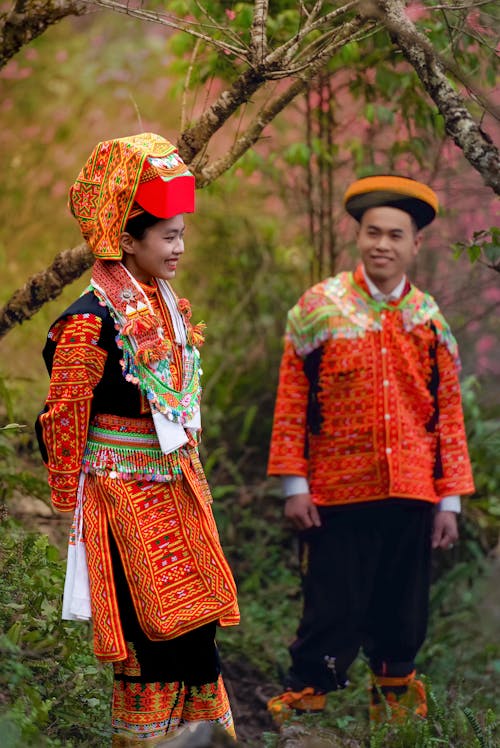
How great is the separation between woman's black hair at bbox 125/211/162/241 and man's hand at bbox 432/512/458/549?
5.83ft

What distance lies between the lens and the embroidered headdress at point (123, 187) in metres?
2.93

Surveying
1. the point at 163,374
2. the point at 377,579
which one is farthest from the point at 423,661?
the point at 163,374

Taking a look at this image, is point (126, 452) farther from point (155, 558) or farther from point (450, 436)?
point (450, 436)

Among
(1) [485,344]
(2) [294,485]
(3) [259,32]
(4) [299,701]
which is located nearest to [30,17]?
(3) [259,32]

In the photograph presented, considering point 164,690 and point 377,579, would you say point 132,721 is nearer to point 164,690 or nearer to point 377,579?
point 164,690

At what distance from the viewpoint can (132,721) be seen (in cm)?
305

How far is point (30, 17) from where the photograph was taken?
3.82 metres

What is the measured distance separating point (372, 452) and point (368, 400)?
0.20 m

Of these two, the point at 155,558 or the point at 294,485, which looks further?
the point at 294,485

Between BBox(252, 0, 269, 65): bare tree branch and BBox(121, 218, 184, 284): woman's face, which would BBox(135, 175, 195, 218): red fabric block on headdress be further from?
BBox(252, 0, 269, 65): bare tree branch

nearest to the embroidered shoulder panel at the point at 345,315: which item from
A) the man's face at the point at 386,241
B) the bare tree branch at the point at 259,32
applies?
the man's face at the point at 386,241

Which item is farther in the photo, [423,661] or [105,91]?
[105,91]

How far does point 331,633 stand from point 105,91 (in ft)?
19.7

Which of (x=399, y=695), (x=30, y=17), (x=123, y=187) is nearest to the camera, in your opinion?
(x=123, y=187)
